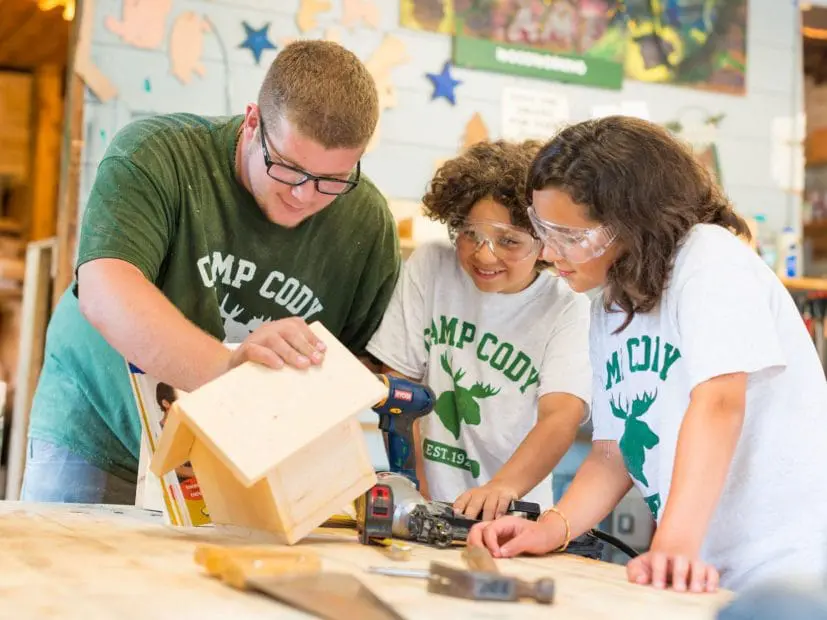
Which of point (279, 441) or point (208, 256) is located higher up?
point (208, 256)

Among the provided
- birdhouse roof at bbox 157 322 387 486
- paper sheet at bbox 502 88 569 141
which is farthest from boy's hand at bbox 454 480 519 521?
paper sheet at bbox 502 88 569 141

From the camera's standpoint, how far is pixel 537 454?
199cm

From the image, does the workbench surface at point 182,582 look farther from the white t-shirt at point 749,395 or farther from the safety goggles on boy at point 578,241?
the safety goggles on boy at point 578,241

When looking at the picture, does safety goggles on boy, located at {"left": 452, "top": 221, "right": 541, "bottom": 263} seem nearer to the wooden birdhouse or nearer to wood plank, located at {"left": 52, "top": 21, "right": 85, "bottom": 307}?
the wooden birdhouse

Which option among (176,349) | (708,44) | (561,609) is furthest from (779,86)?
(561,609)

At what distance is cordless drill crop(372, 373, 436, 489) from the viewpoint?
73.0 inches

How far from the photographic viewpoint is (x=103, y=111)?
384 cm

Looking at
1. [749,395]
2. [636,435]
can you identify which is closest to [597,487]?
[636,435]

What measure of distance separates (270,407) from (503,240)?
916mm

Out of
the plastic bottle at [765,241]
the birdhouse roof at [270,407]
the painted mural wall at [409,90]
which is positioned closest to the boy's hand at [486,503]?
the birdhouse roof at [270,407]

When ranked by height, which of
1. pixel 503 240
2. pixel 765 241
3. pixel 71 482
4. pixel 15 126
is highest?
pixel 15 126

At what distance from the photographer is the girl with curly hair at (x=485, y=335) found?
213cm

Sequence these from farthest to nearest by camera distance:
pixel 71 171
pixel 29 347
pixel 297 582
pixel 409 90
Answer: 1. pixel 409 90
2. pixel 29 347
3. pixel 71 171
4. pixel 297 582

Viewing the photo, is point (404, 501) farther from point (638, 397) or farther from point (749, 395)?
point (749, 395)
